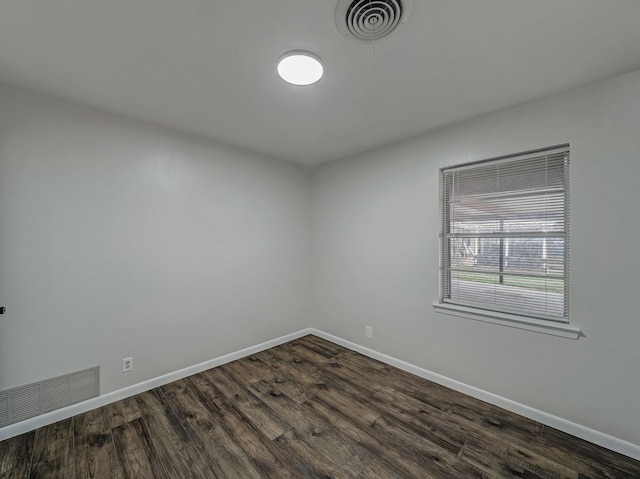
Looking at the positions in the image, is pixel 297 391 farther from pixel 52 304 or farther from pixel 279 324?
pixel 52 304

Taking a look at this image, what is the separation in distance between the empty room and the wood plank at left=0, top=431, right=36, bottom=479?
0.05ft

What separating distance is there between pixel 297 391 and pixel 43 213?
2524 millimetres

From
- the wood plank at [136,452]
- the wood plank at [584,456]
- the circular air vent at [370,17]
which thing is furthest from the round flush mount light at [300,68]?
the wood plank at [584,456]

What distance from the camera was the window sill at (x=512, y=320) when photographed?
6.40 ft

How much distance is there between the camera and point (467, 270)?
2.49 meters

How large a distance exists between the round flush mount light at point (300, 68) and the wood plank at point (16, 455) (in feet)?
9.54

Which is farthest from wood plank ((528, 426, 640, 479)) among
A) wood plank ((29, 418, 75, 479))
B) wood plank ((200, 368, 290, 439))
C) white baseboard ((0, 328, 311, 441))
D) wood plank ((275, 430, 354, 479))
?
wood plank ((29, 418, 75, 479))

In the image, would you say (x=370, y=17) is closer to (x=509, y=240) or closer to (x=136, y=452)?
(x=509, y=240)

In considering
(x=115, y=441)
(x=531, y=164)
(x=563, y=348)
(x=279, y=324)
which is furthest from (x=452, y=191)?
(x=115, y=441)

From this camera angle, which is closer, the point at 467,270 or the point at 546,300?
the point at 546,300

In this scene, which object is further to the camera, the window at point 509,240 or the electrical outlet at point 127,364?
the electrical outlet at point 127,364

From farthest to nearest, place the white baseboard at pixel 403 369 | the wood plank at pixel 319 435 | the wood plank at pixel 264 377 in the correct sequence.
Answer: the wood plank at pixel 264 377
the white baseboard at pixel 403 369
the wood plank at pixel 319 435

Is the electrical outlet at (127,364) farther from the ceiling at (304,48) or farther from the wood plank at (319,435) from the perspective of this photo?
the ceiling at (304,48)

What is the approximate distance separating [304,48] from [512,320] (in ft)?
8.23
